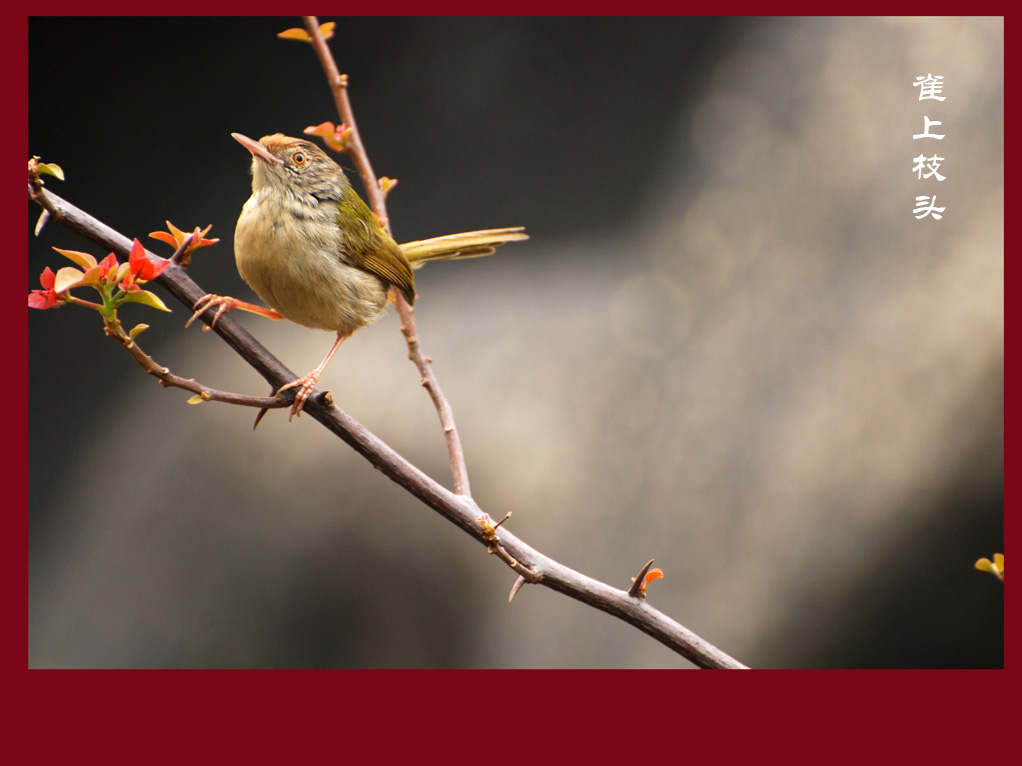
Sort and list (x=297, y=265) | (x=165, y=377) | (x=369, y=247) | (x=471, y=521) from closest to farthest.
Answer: (x=165, y=377), (x=471, y=521), (x=297, y=265), (x=369, y=247)

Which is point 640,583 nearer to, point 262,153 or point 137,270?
point 137,270

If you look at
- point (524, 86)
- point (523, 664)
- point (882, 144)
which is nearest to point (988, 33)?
point (882, 144)

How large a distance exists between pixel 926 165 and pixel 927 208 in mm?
226

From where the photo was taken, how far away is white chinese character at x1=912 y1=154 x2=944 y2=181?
149 inches

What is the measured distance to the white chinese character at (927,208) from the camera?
12.4 feet

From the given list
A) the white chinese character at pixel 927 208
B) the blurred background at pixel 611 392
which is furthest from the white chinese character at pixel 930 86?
the white chinese character at pixel 927 208

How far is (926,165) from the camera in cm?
384

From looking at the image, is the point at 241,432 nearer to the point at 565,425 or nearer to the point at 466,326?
the point at 466,326

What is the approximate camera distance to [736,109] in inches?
163

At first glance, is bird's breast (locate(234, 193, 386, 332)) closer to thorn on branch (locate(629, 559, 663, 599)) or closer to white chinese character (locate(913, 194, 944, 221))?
thorn on branch (locate(629, 559, 663, 599))

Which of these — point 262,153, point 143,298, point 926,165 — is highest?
point 926,165

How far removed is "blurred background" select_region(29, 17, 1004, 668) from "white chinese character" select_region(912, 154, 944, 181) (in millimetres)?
33

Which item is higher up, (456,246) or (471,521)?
(456,246)

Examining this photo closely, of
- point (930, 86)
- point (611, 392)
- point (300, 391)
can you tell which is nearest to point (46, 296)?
point (300, 391)
